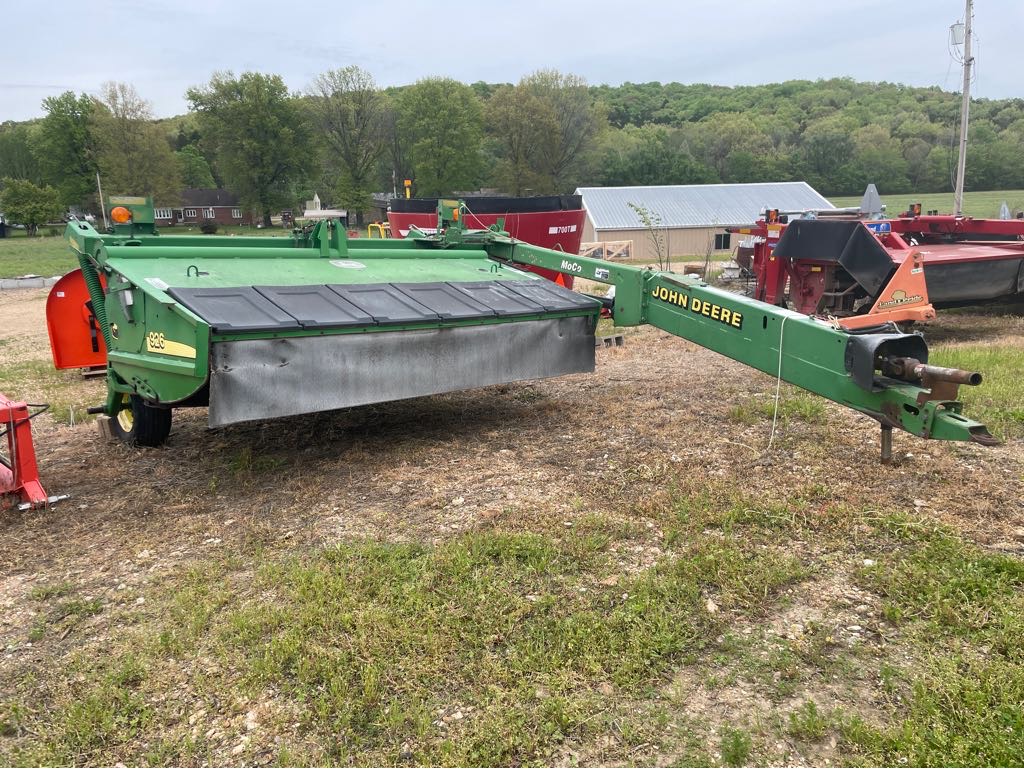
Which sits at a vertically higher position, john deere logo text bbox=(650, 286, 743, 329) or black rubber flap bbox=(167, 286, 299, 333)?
black rubber flap bbox=(167, 286, 299, 333)

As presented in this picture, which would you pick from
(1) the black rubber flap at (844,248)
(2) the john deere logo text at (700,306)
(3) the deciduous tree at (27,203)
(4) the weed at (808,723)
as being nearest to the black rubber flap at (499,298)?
(2) the john deere logo text at (700,306)

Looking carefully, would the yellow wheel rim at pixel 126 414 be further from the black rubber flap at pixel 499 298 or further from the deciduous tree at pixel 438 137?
the deciduous tree at pixel 438 137

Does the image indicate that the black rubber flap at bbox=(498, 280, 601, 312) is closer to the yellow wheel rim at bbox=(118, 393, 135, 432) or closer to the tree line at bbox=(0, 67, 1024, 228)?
the yellow wheel rim at bbox=(118, 393, 135, 432)

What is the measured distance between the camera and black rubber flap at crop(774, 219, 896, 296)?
7.82 metres

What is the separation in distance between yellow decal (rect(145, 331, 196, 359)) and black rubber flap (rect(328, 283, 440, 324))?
1.06m

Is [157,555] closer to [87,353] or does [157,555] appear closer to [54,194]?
[87,353]

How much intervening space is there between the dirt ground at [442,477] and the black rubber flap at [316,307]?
96 centimetres

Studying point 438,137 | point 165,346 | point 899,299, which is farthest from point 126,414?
point 438,137

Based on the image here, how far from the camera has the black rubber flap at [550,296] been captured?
18.9ft

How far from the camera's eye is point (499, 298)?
224 inches

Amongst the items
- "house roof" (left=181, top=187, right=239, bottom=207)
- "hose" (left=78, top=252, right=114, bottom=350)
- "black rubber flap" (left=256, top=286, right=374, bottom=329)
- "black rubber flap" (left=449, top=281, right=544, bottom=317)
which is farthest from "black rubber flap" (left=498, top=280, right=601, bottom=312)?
"house roof" (left=181, top=187, right=239, bottom=207)

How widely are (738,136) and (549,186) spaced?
56.5 ft

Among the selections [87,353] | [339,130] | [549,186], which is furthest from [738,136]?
[87,353]

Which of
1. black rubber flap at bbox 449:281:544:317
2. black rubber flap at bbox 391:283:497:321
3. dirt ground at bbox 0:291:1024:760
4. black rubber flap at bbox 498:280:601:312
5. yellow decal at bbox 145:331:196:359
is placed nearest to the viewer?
dirt ground at bbox 0:291:1024:760
